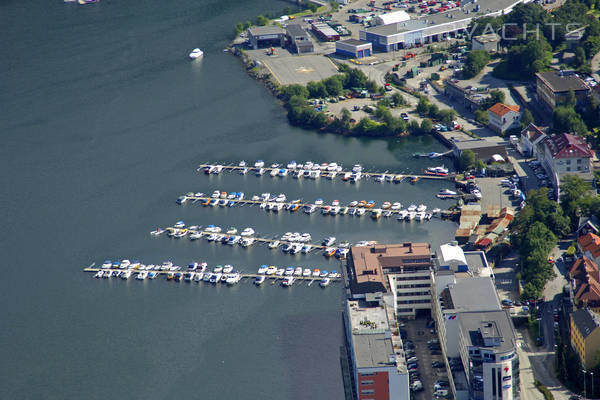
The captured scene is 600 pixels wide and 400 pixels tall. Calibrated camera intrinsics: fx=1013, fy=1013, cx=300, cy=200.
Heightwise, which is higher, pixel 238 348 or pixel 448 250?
pixel 448 250

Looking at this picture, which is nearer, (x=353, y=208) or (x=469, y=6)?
(x=353, y=208)

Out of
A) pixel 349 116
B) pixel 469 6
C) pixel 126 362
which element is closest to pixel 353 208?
pixel 349 116

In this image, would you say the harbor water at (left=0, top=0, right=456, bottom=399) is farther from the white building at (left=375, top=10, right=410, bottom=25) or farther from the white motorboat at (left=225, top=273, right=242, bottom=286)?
the white building at (left=375, top=10, right=410, bottom=25)

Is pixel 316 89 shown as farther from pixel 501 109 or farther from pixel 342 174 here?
pixel 501 109

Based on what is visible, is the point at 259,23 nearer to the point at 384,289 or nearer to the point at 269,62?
the point at 269,62

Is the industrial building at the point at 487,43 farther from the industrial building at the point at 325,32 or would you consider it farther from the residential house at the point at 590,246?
the residential house at the point at 590,246

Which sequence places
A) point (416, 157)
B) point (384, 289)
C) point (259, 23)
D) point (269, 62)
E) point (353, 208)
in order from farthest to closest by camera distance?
point (259, 23) < point (269, 62) < point (416, 157) < point (353, 208) < point (384, 289)
